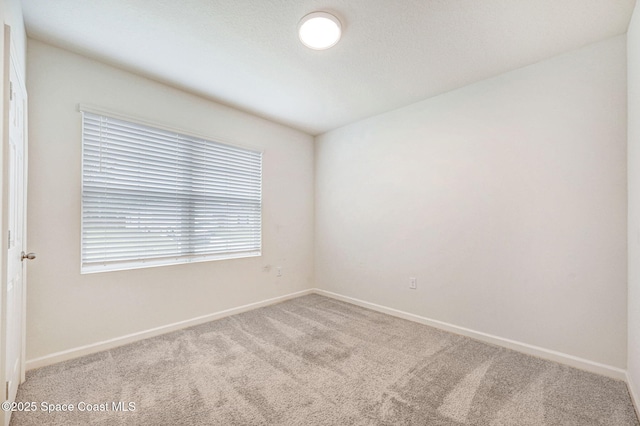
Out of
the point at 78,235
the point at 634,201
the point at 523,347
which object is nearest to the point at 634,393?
the point at 523,347

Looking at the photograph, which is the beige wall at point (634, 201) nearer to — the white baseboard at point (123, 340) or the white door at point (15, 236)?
the white baseboard at point (123, 340)

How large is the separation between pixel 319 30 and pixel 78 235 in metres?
2.56

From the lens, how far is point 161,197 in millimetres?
2764

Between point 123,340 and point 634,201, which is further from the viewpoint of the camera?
point 123,340

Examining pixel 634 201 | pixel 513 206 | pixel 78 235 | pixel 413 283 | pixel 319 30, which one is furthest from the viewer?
pixel 413 283

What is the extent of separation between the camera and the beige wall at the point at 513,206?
204 centimetres

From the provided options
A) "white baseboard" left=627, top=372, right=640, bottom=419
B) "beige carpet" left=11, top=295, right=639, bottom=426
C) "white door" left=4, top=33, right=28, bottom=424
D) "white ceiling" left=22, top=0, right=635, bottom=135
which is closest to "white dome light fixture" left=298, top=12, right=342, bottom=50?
"white ceiling" left=22, top=0, right=635, bottom=135

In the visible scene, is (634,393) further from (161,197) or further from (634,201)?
(161,197)

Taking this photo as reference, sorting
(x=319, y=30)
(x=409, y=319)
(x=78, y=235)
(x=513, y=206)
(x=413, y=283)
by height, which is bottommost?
(x=409, y=319)

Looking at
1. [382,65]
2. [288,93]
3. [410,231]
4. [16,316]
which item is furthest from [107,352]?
[382,65]

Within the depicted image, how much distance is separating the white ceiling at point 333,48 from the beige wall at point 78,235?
0.67ft

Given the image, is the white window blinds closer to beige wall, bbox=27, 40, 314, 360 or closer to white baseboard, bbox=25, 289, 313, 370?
beige wall, bbox=27, 40, 314, 360

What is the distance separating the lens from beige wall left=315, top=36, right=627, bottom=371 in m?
2.04

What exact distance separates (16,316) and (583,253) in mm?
4032
